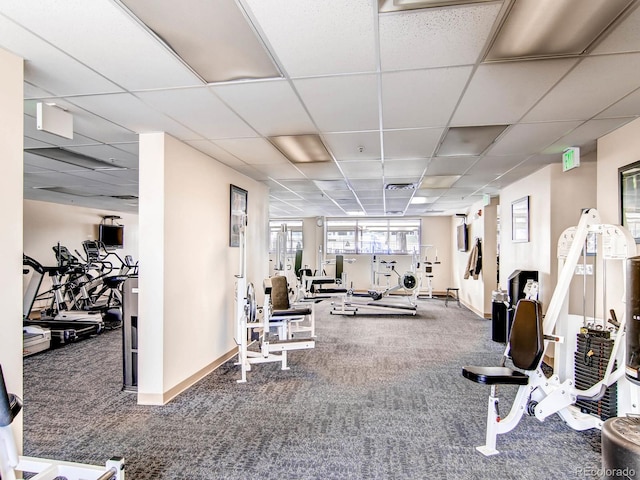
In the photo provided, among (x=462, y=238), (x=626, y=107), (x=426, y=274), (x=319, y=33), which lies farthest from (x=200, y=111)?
(x=426, y=274)

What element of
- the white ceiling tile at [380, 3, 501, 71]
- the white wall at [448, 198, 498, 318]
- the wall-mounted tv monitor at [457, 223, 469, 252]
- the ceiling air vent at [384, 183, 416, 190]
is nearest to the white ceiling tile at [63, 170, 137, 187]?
the ceiling air vent at [384, 183, 416, 190]

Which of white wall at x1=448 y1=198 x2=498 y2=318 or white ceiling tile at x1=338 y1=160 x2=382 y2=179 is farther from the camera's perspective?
white wall at x1=448 y1=198 x2=498 y2=318

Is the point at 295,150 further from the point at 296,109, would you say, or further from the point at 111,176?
the point at 111,176

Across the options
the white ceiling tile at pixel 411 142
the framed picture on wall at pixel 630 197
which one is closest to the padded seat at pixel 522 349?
the framed picture on wall at pixel 630 197

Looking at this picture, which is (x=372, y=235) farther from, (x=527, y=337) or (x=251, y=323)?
(x=527, y=337)

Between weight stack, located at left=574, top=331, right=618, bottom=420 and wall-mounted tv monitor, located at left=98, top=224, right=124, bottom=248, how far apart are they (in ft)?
34.4

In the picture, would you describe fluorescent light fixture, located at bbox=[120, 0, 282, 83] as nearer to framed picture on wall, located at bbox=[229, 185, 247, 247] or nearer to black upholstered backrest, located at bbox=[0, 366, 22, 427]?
black upholstered backrest, located at bbox=[0, 366, 22, 427]

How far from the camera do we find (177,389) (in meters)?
3.57

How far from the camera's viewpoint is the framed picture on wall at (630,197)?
2.97m

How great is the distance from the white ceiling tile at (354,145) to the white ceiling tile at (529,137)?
4.03 ft

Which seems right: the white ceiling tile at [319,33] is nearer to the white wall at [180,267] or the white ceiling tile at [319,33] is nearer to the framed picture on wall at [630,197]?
the white wall at [180,267]

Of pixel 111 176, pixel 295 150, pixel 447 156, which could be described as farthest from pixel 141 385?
pixel 447 156

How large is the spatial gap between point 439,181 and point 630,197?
284cm

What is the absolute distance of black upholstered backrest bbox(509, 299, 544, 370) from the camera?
2.59 meters
